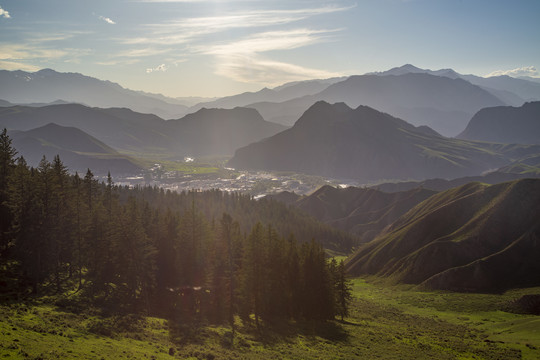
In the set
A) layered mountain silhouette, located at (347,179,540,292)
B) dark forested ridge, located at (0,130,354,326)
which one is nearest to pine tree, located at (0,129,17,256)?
dark forested ridge, located at (0,130,354,326)

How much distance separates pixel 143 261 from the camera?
58.8m

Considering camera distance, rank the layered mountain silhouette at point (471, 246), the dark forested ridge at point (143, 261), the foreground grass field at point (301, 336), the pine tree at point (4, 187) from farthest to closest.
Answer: the layered mountain silhouette at point (471, 246) < the pine tree at point (4, 187) < the dark forested ridge at point (143, 261) < the foreground grass field at point (301, 336)

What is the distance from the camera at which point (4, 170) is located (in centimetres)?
6469

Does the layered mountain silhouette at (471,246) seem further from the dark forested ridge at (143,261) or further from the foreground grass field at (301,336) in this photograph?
the dark forested ridge at (143,261)

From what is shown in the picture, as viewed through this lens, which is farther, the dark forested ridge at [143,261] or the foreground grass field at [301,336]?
the dark forested ridge at [143,261]

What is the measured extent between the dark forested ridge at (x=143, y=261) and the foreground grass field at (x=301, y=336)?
554 centimetres

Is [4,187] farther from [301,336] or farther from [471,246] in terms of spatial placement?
[471,246]

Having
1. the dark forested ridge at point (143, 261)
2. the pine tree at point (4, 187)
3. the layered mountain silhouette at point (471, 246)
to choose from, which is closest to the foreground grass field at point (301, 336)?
the dark forested ridge at point (143, 261)

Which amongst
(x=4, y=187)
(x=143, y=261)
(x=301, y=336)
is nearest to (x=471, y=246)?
(x=301, y=336)

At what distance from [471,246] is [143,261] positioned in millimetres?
103412

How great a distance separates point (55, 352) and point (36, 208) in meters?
30.6

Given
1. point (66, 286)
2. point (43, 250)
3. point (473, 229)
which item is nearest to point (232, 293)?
point (66, 286)

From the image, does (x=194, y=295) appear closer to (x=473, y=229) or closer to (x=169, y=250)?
(x=169, y=250)

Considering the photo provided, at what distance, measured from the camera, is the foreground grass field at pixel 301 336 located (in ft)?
113
